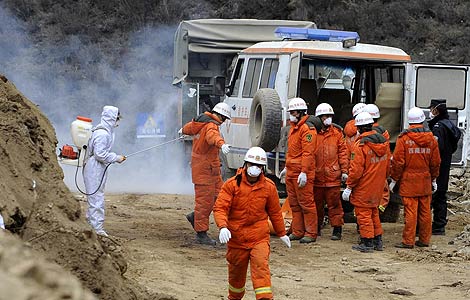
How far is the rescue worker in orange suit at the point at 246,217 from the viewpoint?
7.00 meters

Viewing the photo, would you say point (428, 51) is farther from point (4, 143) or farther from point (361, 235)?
point (4, 143)

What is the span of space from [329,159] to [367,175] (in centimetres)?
82

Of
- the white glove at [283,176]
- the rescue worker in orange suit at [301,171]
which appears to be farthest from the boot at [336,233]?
the white glove at [283,176]

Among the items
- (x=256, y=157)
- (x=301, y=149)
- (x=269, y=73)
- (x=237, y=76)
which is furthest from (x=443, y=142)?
(x=256, y=157)

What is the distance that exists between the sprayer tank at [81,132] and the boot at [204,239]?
5.95ft

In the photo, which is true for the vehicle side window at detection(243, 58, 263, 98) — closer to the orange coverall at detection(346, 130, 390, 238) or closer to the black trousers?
the orange coverall at detection(346, 130, 390, 238)

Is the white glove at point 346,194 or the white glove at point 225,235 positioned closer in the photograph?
the white glove at point 225,235

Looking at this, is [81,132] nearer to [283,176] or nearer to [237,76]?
[283,176]

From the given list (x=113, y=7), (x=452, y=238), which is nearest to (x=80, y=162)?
(x=452, y=238)

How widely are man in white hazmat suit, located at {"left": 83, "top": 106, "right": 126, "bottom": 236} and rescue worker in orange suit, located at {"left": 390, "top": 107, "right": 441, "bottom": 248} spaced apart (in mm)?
3342

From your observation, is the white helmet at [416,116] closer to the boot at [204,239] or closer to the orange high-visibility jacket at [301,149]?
the orange high-visibility jacket at [301,149]

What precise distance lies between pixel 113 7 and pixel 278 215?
2212 centimetres

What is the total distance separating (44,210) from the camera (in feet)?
20.4

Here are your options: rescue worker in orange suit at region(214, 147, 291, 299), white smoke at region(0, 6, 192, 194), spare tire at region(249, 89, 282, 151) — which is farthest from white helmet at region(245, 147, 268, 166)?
white smoke at region(0, 6, 192, 194)
